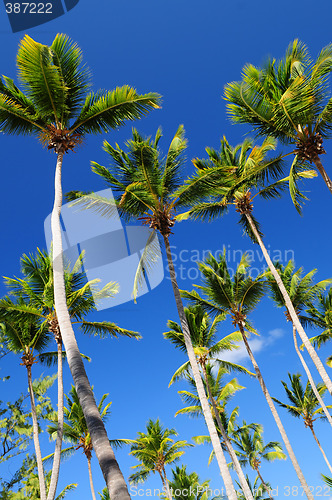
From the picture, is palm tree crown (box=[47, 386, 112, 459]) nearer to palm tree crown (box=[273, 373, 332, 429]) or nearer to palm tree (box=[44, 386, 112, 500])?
palm tree (box=[44, 386, 112, 500])

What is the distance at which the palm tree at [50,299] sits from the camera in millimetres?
13216

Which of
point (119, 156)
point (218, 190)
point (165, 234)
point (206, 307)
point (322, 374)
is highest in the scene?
point (119, 156)

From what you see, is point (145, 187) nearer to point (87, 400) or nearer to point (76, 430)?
point (87, 400)

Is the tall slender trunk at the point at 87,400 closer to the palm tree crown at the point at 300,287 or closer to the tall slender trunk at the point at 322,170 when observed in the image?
the tall slender trunk at the point at 322,170

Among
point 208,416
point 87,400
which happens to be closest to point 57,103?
point 87,400

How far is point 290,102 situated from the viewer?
34.0 feet

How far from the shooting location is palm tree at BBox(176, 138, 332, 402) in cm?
1223

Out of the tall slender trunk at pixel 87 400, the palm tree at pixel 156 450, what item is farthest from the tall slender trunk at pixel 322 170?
the palm tree at pixel 156 450

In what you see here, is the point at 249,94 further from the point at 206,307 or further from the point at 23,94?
the point at 206,307

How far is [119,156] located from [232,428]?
22.8m

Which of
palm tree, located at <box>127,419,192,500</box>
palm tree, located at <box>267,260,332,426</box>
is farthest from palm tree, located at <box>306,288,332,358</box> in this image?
palm tree, located at <box>127,419,192,500</box>

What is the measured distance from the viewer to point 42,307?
14.3 m

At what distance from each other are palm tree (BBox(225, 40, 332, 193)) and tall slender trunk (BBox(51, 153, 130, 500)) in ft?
24.4

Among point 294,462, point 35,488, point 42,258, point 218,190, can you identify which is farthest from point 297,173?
point 35,488
